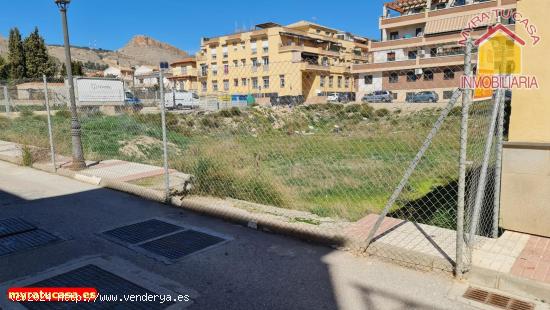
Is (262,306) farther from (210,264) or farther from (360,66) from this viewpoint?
(360,66)

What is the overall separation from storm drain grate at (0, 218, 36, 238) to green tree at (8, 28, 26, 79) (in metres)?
53.9

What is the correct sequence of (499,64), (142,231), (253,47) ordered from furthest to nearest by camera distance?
(253,47), (142,231), (499,64)

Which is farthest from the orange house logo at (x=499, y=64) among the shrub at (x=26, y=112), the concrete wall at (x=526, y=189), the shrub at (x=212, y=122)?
the shrub at (x=26, y=112)

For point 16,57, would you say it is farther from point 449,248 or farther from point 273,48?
point 449,248

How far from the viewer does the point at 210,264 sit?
4.17 metres

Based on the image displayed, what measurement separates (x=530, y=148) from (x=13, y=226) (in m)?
6.73

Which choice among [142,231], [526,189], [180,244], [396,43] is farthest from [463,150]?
[396,43]

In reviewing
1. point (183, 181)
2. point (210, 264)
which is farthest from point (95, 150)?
point (210, 264)

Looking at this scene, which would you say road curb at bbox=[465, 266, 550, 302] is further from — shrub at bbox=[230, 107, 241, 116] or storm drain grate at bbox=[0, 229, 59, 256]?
storm drain grate at bbox=[0, 229, 59, 256]

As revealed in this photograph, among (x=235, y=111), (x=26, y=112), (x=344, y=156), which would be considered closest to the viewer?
(x=235, y=111)

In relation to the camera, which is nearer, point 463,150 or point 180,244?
point 463,150

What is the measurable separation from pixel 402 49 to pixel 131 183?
46.4 metres

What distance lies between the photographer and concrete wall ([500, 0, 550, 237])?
4.29m

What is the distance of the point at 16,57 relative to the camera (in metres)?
50.0
